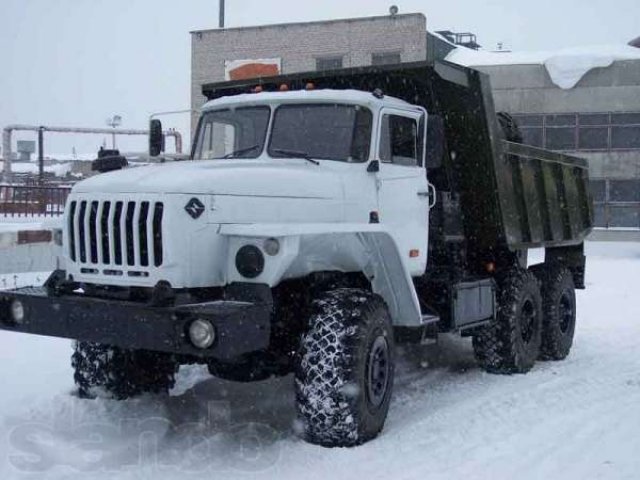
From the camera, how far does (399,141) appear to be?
651 centimetres

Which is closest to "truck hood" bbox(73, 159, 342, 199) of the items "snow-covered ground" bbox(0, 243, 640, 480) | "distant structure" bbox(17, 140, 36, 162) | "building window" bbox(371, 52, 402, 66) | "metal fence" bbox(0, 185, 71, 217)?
"snow-covered ground" bbox(0, 243, 640, 480)

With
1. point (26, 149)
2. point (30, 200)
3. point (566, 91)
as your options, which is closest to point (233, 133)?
point (30, 200)

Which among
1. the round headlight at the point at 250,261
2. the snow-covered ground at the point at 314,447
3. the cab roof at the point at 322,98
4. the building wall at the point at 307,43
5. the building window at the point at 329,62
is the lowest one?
the snow-covered ground at the point at 314,447

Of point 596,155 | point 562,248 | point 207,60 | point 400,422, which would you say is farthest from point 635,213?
point 400,422

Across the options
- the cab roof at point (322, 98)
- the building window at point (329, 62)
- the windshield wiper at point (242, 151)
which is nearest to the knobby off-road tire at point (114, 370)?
the windshield wiper at point (242, 151)

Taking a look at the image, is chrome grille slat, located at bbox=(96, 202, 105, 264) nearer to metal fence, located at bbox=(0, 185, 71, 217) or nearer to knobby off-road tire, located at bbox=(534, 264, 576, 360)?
knobby off-road tire, located at bbox=(534, 264, 576, 360)

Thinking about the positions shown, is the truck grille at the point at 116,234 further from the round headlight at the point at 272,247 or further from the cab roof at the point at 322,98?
the cab roof at the point at 322,98

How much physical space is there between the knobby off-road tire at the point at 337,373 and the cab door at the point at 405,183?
3.37 feet

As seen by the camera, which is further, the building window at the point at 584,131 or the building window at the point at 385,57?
the building window at the point at 584,131

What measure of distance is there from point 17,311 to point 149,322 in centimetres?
112

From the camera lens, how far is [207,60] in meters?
30.9

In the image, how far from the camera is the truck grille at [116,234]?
4.75 meters

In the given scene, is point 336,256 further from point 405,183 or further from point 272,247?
point 405,183

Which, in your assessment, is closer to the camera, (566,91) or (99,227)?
(99,227)
